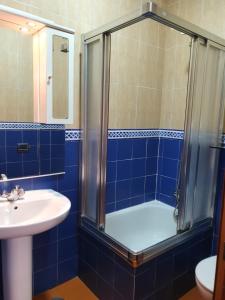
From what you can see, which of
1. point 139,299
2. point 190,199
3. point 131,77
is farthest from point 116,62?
point 139,299

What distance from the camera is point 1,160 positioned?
1.65 m

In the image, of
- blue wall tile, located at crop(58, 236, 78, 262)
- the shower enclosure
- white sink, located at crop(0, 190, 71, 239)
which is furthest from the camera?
blue wall tile, located at crop(58, 236, 78, 262)

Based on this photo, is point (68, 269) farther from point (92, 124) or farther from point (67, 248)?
point (92, 124)

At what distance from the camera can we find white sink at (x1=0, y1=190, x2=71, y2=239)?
1.39 metres

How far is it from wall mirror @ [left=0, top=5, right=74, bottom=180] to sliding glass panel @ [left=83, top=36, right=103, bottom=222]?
0.50 feet

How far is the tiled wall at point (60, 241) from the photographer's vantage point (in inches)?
74.4

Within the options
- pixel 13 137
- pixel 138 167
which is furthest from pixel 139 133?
pixel 13 137

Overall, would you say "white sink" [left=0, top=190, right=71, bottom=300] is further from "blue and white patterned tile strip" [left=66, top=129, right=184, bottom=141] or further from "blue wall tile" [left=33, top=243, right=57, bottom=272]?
"blue and white patterned tile strip" [left=66, top=129, right=184, bottom=141]

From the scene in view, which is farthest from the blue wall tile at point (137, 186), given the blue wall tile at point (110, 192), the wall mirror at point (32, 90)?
the wall mirror at point (32, 90)

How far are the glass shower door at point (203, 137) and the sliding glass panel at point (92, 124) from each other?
0.67 m

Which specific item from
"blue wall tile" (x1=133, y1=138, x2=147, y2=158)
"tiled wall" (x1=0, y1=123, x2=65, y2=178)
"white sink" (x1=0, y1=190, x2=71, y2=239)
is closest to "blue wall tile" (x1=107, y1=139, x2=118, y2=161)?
"blue wall tile" (x1=133, y1=138, x2=147, y2=158)

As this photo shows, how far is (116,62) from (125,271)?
1684 mm

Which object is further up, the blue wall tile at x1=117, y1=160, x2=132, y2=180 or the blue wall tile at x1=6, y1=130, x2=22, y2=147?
the blue wall tile at x1=6, y1=130, x2=22, y2=147

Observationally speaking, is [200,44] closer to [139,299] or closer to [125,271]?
[125,271]
